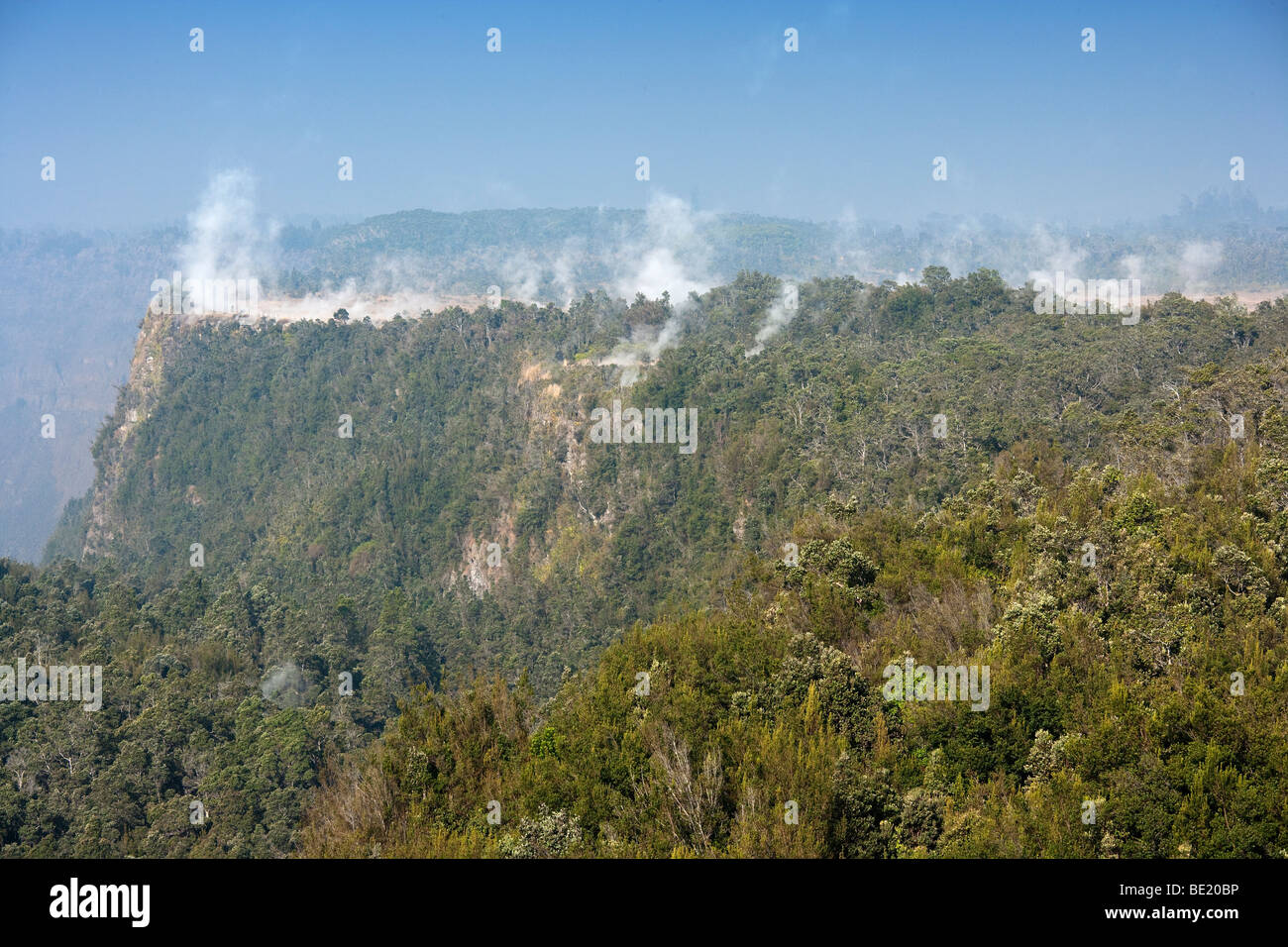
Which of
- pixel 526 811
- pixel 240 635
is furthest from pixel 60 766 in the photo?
pixel 526 811

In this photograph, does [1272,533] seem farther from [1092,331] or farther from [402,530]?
[402,530]
